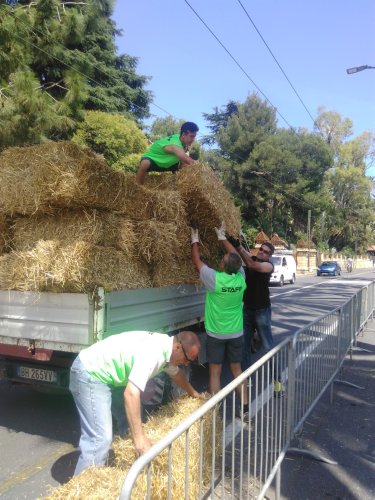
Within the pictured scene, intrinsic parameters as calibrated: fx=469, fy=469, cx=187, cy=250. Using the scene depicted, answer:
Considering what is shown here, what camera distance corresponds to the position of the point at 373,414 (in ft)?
17.2

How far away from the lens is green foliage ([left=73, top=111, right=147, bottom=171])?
2089 centimetres

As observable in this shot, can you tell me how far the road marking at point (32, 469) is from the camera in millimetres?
3507

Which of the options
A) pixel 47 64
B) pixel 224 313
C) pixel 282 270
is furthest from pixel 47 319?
pixel 282 270

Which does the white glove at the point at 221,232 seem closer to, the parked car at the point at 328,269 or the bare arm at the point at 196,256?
the bare arm at the point at 196,256

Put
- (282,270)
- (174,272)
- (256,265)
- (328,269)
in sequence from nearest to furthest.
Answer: (174,272) → (256,265) → (282,270) → (328,269)

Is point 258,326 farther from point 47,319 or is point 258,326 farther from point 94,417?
point 94,417

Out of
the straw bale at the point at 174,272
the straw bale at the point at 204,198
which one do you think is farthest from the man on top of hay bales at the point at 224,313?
the straw bale at the point at 204,198

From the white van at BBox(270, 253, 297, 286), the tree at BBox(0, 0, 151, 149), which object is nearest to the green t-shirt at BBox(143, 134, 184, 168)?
the tree at BBox(0, 0, 151, 149)

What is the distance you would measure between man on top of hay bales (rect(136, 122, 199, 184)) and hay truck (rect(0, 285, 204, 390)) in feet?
6.21

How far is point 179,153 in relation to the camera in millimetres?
5629

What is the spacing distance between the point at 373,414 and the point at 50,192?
13.8 ft

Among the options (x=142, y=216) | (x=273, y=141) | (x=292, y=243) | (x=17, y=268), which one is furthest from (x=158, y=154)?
(x=292, y=243)

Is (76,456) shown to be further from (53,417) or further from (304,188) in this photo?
(304,188)

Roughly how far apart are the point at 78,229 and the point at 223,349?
6.42ft
